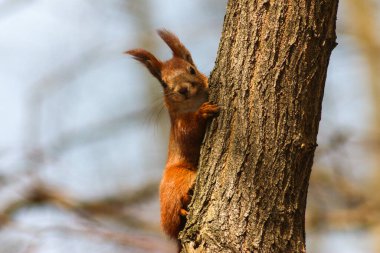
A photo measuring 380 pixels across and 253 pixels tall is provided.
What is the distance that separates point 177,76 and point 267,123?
1.30 metres

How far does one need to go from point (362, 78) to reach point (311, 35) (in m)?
6.80

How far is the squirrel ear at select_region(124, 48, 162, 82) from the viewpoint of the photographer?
354cm

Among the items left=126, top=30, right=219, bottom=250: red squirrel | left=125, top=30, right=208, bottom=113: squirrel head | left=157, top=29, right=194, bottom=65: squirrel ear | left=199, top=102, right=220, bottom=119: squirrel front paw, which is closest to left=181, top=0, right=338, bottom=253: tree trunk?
left=199, top=102, right=220, bottom=119: squirrel front paw

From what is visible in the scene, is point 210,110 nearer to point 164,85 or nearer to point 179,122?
point 179,122

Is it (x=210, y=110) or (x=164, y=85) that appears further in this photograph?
(x=164, y=85)

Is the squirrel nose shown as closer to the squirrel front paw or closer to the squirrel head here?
the squirrel head

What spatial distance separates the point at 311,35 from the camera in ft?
8.23

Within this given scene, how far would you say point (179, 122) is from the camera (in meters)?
3.41

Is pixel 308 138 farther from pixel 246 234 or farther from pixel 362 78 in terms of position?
pixel 362 78

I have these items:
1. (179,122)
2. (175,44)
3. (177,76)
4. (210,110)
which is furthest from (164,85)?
(210,110)

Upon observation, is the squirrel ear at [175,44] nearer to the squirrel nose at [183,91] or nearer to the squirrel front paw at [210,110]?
the squirrel nose at [183,91]

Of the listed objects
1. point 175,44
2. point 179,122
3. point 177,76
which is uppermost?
point 175,44

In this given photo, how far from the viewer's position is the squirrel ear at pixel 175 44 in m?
3.75

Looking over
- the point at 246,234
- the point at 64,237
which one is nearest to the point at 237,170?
the point at 246,234
